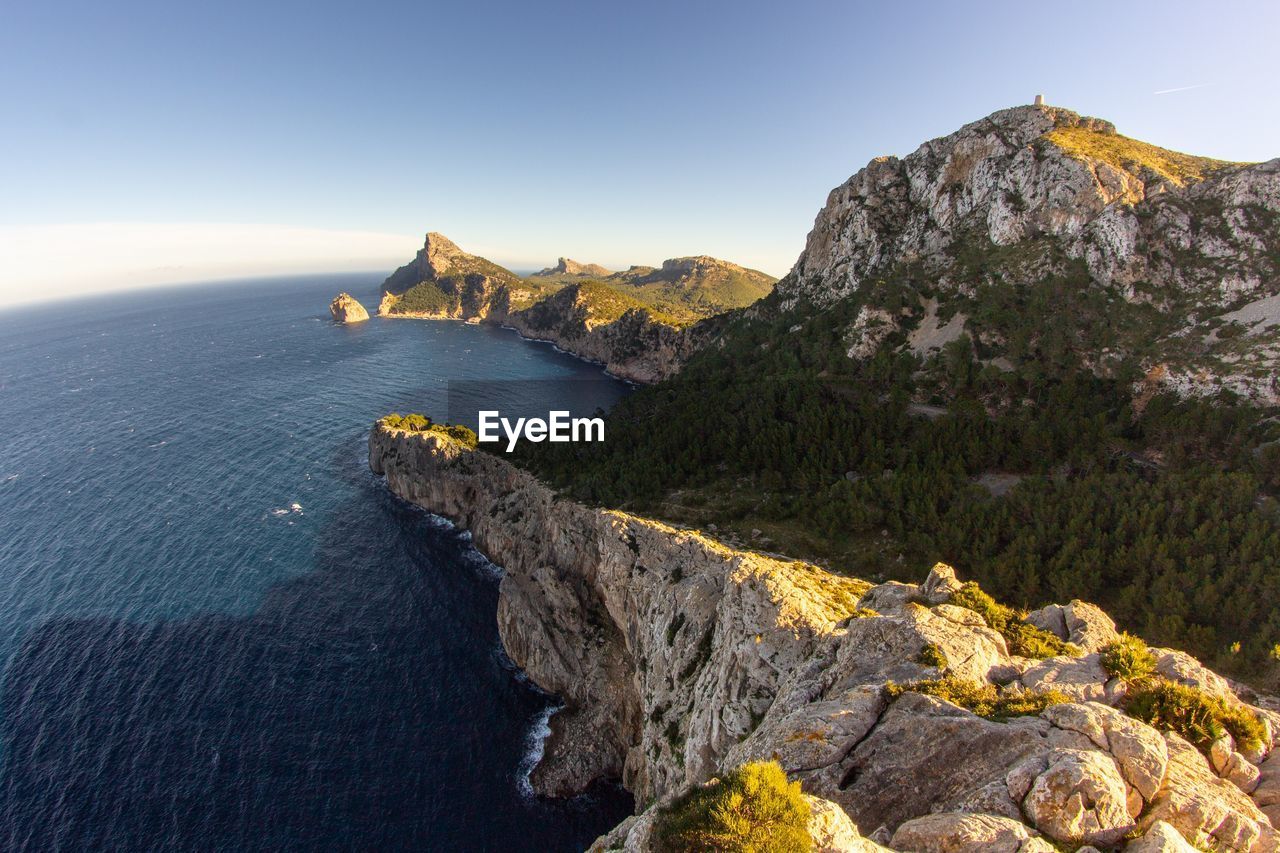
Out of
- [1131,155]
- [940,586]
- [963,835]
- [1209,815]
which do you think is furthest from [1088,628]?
[1131,155]

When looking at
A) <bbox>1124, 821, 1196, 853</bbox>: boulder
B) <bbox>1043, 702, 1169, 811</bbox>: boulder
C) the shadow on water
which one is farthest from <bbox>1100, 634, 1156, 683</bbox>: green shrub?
the shadow on water

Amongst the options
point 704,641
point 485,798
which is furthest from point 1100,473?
point 485,798

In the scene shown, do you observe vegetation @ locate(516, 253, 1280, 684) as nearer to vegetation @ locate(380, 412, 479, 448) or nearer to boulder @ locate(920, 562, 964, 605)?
boulder @ locate(920, 562, 964, 605)

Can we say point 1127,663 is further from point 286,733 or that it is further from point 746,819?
point 286,733

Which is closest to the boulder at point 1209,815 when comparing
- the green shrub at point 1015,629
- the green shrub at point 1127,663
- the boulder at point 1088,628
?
the green shrub at point 1127,663

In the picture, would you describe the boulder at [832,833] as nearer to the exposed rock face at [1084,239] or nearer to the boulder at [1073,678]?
the boulder at [1073,678]

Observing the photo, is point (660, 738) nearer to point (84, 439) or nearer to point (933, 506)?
point (933, 506)
